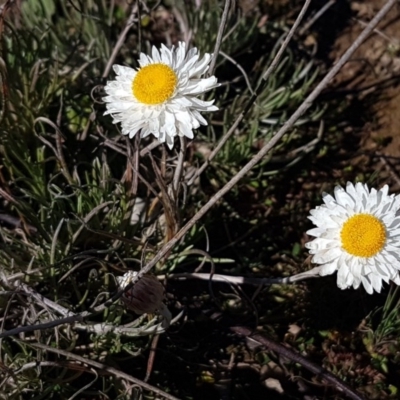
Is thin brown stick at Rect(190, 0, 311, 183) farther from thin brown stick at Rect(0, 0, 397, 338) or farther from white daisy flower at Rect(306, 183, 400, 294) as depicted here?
white daisy flower at Rect(306, 183, 400, 294)

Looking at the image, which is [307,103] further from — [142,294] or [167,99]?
[142,294]

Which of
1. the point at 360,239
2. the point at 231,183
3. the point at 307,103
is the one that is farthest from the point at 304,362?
the point at 307,103

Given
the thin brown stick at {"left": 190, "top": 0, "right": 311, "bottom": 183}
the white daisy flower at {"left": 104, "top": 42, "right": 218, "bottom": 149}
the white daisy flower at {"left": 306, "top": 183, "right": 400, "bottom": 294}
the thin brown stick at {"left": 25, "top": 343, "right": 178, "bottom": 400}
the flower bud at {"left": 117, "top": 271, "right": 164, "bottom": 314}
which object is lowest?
the thin brown stick at {"left": 25, "top": 343, "right": 178, "bottom": 400}

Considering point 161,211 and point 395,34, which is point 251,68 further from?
point 161,211

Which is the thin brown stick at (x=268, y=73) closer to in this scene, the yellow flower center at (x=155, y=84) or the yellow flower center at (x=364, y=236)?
the yellow flower center at (x=155, y=84)

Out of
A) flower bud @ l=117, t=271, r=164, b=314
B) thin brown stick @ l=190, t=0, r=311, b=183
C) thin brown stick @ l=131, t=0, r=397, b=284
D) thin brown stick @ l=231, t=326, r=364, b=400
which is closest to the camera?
thin brown stick @ l=131, t=0, r=397, b=284

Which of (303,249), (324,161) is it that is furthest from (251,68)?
(303,249)

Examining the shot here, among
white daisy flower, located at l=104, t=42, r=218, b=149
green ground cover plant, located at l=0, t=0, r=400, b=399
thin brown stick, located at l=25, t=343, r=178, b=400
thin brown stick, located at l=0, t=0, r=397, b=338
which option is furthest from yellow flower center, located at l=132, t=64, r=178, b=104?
thin brown stick, located at l=25, t=343, r=178, b=400
